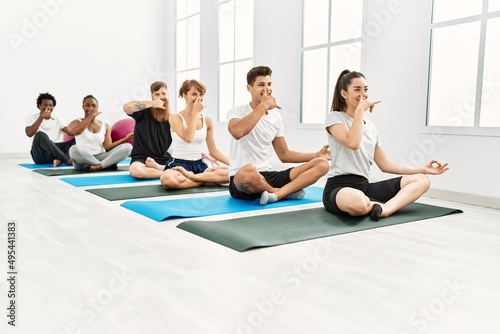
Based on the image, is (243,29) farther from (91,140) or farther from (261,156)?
(261,156)

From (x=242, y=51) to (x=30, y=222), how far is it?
399cm

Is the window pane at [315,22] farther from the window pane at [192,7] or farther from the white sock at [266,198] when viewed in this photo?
the window pane at [192,7]

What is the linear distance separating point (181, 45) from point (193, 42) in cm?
A: 42

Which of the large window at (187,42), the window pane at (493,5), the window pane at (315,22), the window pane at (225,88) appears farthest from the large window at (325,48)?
the large window at (187,42)

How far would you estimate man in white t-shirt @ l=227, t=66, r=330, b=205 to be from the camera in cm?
306

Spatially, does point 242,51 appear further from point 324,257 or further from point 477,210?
point 324,257

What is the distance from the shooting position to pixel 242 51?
6.00 metres

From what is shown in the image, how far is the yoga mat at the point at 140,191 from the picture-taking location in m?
3.42

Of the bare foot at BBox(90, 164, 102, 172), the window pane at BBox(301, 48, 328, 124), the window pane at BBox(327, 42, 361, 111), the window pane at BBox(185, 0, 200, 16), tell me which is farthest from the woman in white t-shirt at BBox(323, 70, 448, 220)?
the window pane at BBox(185, 0, 200, 16)

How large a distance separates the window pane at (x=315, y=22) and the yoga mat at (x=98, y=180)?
2057 mm

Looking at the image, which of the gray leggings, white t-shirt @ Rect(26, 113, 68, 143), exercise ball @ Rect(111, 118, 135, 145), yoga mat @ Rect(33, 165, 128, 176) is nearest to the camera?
yoga mat @ Rect(33, 165, 128, 176)

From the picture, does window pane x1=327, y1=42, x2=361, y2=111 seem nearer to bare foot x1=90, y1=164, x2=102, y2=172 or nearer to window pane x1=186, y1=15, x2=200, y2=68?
bare foot x1=90, y1=164, x2=102, y2=172

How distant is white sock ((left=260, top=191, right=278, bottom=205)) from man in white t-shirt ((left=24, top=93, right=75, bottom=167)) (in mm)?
3132

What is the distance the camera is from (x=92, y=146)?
17.0 feet
